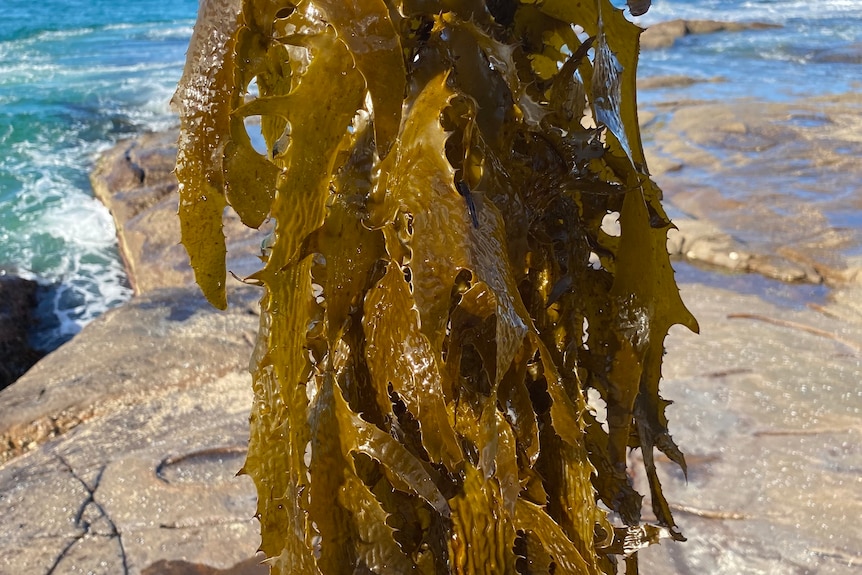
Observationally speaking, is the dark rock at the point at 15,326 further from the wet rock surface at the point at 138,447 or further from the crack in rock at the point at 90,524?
the crack in rock at the point at 90,524

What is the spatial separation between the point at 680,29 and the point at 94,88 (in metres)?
11.1

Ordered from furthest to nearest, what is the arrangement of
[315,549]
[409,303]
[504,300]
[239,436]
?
[239,436], [315,549], [409,303], [504,300]

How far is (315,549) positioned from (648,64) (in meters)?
11.5

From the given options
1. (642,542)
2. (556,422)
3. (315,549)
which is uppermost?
(556,422)

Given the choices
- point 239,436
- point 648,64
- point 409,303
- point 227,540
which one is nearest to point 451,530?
point 409,303

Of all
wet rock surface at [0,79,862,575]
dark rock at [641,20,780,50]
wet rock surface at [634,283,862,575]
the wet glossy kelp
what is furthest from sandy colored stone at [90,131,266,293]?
dark rock at [641,20,780,50]

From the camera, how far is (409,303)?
2.57 feet

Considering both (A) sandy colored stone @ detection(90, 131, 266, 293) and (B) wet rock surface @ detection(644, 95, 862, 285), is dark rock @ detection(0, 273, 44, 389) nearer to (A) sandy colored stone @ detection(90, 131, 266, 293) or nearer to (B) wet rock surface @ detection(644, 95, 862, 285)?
(A) sandy colored stone @ detection(90, 131, 266, 293)

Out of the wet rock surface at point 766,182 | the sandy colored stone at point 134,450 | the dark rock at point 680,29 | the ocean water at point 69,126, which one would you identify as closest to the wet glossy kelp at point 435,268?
the sandy colored stone at point 134,450

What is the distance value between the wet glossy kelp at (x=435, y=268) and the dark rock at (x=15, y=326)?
4151 mm

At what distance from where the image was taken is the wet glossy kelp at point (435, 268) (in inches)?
Result: 27.3

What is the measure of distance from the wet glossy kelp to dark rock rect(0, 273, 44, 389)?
4151mm

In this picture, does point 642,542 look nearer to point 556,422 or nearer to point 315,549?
point 556,422

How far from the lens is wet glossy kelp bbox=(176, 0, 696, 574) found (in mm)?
692
